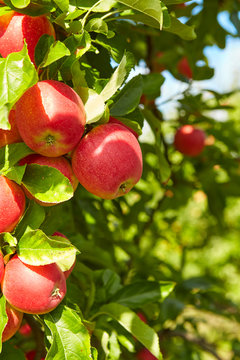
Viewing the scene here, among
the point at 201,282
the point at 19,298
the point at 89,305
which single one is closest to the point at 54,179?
the point at 19,298

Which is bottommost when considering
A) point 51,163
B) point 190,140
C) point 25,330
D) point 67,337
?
point 25,330

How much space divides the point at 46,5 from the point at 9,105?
8.7 inches

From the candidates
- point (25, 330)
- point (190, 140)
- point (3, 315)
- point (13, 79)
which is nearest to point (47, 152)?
point (13, 79)

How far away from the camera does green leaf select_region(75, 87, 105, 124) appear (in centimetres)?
74

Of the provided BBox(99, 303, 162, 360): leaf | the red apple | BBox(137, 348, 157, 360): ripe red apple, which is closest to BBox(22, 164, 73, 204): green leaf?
BBox(99, 303, 162, 360): leaf

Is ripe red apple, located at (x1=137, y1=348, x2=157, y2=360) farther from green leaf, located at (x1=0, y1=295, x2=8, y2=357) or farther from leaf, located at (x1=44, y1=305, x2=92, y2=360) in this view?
green leaf, located at (x1=0, y1=295, x2=8, y2=357)

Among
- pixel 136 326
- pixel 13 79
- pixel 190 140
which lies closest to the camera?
pixel 13 79

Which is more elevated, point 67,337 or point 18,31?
point 18,31

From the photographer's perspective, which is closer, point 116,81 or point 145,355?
point 116,81

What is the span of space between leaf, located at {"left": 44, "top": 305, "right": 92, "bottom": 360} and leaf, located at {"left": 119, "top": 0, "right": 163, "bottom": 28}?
1.65 feet

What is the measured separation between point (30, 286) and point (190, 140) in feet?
4.25

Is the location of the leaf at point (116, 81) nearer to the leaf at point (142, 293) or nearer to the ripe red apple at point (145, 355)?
the leaf at point (142, 293)

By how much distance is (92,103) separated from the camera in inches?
29.7

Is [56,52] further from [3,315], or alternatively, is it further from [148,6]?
[3,315]
